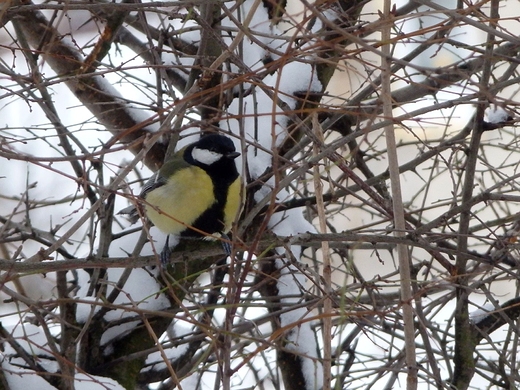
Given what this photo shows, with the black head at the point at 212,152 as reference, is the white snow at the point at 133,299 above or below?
below

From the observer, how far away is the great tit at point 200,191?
309cm

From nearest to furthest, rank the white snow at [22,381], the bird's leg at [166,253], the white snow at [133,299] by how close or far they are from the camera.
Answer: the white snow at [22,381] → the white snow at [133,299] → the bird's leg at [166,253]

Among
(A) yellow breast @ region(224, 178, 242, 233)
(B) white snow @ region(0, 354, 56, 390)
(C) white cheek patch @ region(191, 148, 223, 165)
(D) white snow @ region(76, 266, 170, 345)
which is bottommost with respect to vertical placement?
(B) white snow @ region(0, 354, 56, 390)

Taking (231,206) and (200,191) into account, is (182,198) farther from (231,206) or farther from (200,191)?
(231,206)

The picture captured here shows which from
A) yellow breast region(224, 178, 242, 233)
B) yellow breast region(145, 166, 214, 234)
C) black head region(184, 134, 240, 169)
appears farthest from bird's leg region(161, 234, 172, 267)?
black head region(184, 134, 240, 169)

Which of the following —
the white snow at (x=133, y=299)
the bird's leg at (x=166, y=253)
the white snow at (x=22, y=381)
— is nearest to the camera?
the white snow at (x=22, y=381)

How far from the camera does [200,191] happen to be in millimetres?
3119

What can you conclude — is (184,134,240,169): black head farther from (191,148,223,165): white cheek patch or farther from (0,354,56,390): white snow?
(0,354,56,390): white snow

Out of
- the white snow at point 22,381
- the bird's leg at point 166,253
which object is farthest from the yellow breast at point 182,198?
the white snow at point 22,381

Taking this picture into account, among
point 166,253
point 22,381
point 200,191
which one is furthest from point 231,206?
point 22,381

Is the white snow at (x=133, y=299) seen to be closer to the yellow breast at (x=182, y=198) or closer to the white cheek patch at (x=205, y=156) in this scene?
the yellow breast at (x=182, y=198)

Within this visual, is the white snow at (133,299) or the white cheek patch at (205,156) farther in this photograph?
the white cheek patch at (205,156)

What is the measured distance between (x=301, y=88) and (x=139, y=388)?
161cm

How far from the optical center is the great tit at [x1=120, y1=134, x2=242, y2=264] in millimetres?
3088
